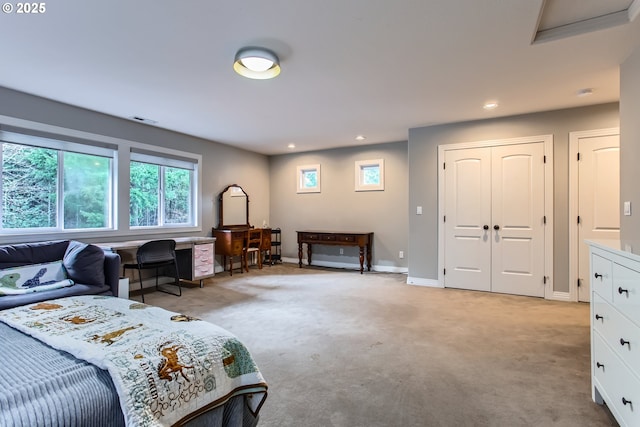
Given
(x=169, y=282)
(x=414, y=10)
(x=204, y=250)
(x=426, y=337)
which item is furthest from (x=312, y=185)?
(x=414, y=10)

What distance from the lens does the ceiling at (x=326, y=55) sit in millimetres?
2129

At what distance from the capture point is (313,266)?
6.60 m

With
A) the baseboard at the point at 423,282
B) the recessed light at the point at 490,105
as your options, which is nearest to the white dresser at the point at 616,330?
the recessed light at the point at 490,105

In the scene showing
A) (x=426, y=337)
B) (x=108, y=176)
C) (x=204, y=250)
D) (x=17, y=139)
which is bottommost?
(x=426, y=337)

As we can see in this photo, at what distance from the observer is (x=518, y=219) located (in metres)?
4.29

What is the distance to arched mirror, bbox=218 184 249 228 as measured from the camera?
611cm

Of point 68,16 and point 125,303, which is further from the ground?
point 68,16

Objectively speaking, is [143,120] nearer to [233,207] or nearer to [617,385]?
[233,207]

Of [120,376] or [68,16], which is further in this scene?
[68,16]

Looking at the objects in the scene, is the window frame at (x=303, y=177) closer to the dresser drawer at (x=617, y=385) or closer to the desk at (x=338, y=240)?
the desk at (x=338, y=240)

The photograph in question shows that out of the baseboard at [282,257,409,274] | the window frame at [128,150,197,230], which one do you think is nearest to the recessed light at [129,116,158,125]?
the window frame at [128,150,197,230]

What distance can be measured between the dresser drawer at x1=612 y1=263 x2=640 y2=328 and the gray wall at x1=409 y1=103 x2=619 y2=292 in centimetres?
288

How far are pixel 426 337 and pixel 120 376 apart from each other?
2502 millimetres

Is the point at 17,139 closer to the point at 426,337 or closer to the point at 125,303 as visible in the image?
the point at 125,303
